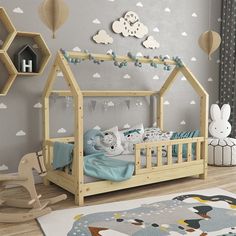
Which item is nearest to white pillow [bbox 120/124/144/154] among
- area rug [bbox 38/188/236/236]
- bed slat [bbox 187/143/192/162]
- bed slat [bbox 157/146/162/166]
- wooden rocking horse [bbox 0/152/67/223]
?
bed slat [bbox 157/146/162/166]

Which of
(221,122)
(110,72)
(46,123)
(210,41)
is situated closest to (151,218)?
(46,123)

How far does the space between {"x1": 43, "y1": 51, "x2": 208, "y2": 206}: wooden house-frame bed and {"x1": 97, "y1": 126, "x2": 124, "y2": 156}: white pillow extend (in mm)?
328

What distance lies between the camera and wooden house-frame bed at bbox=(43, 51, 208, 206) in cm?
262

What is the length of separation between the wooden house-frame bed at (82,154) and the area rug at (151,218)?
0.65ft

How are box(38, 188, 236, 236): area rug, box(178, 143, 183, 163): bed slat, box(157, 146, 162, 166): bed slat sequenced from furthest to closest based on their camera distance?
box(178, 143, 183, 163): bed slat → box(157, 146, 162, 166): bed slat → box(38, 188, 236, 236): area rug

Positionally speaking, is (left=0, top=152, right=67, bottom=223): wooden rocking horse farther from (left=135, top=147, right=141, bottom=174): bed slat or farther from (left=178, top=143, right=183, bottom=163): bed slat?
(left=178, top=143, right=183, bottom=163): bed slat

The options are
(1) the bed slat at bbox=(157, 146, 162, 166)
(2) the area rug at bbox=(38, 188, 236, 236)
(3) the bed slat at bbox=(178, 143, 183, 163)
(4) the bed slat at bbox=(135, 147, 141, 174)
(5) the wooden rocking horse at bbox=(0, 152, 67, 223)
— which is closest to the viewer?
(2) the area rug at bbox=(38, 188, 236, 236)

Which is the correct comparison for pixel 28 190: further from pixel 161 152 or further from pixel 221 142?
pixel 221 142

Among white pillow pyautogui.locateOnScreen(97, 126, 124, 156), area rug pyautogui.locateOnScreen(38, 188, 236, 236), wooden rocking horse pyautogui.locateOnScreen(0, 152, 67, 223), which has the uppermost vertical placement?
white pillow pyautogui.locateOnScreen(97, 126, 124, 156)

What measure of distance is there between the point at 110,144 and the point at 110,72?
2.71 ft

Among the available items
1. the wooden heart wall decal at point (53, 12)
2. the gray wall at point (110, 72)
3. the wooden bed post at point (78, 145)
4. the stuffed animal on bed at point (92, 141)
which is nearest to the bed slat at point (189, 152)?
the gray wall at point (110, 72)

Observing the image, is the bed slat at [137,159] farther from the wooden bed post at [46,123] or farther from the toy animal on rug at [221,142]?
the toy animal on rug at [221,142]

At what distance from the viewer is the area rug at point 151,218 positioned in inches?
83.6

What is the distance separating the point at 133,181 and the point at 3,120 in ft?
4.27
